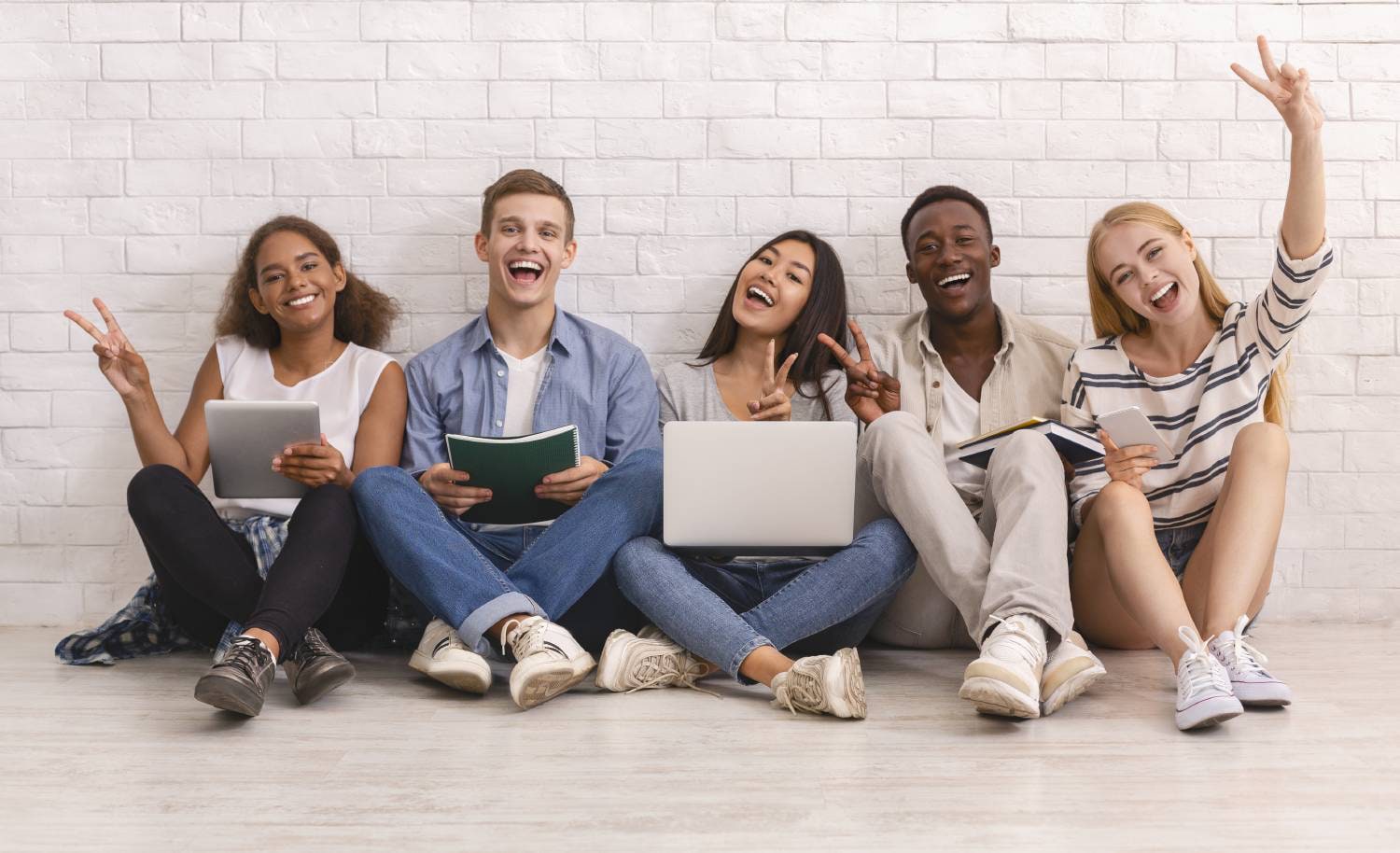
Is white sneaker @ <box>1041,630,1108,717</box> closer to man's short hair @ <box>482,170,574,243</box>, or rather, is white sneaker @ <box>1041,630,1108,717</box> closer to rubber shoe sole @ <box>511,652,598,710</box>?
rubber shoe sole @ <box>511,652,598,710</box>

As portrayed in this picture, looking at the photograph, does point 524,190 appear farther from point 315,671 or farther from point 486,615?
point 315,671

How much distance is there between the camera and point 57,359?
9.79ft

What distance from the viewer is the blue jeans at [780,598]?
2.17 meters

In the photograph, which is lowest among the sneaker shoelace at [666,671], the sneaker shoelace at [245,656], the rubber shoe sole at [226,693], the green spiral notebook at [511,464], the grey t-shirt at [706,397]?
the sneaker shoelace at [666,671]

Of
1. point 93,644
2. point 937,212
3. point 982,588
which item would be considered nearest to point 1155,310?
point 937,212

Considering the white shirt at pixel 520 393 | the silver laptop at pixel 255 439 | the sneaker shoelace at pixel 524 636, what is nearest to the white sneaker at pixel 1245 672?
the sneaker shoelace at pixel 524 636

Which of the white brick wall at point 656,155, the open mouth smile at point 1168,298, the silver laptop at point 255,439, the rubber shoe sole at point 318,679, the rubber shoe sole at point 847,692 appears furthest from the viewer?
the white brick wall at point 656,155

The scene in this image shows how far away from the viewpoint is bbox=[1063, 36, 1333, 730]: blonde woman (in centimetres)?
210

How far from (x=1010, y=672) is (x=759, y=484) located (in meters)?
0.59

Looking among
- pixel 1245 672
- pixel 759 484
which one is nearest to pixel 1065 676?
pixel 1245 672

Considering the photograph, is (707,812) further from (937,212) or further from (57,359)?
(57,359)

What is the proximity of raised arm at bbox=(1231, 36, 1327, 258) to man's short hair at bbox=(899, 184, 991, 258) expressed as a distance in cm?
74

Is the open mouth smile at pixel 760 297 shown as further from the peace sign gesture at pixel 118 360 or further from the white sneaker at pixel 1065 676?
the peace sign gesture at pixel 118 360

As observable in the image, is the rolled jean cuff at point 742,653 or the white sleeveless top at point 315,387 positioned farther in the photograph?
the white sleeveless top at point 315,387
